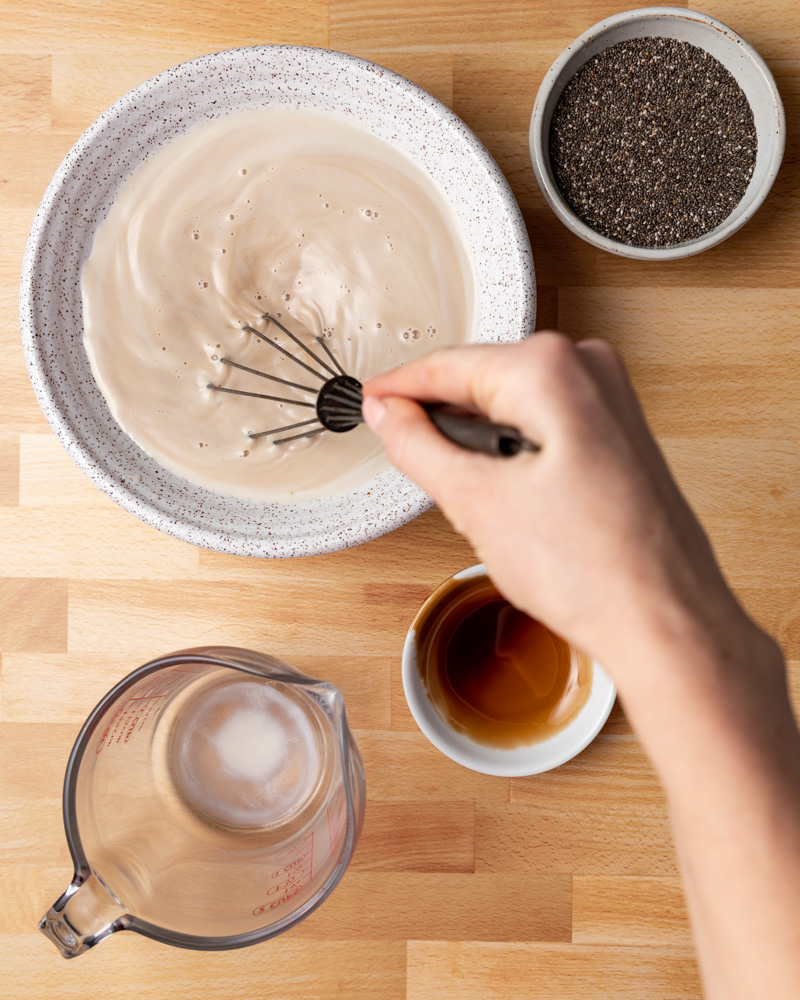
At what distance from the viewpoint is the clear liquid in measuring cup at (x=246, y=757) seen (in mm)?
660

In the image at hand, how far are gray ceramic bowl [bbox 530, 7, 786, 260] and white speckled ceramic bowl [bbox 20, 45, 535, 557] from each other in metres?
0.07

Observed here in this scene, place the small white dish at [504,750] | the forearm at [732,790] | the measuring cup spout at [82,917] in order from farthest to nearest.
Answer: the small white dish at [504,750] < the measuring cup spout at [82,917] < the forearm at [732,790]

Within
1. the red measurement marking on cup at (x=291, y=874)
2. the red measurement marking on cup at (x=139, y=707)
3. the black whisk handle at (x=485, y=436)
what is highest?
the black whisk handle at (x=485, y=436)

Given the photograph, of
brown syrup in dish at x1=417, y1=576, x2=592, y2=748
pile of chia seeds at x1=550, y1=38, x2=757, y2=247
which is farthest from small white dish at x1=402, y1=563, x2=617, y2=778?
pile of chia seeds at x1=550, y1=38, x2=757, y2=247

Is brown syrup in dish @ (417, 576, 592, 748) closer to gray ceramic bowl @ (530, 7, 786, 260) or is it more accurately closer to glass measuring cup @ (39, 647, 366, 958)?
glass measuring cup @ (39, 647, 366, 958)

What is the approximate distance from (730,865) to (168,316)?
0.56 meters

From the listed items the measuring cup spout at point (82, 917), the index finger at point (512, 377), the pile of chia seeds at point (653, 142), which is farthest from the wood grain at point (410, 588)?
the index finger at point (512, 377)

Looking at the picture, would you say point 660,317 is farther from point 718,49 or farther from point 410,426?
point 410,426

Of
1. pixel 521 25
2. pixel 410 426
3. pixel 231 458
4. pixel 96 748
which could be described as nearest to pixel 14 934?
pixel 96 748

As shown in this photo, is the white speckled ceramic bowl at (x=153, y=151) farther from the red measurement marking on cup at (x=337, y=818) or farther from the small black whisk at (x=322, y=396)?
the red measurement marking on cup at (x=337, y=818)

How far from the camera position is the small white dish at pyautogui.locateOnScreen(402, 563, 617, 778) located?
66 centimetres

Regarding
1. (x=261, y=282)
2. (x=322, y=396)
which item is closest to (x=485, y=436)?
(x=322, y=396)

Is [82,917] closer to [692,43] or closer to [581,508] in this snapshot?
[581,508]

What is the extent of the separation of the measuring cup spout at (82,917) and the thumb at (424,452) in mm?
379
